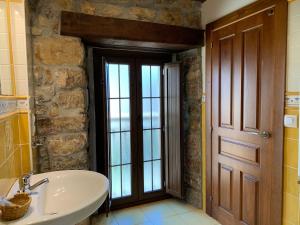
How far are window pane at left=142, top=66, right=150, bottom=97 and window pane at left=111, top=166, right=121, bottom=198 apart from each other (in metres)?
0.95

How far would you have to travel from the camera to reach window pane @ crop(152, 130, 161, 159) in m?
2.90

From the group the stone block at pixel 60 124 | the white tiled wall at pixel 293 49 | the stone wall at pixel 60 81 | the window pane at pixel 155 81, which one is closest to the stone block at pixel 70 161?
the stone wall at pixel 60 81

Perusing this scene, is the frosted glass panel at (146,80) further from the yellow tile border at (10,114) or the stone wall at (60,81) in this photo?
the yellow tile border at (10,114)

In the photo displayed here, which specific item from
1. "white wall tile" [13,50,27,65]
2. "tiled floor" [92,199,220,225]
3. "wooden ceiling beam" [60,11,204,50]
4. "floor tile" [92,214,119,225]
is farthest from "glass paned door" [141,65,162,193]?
"white wall tile" [13,50,27,65]

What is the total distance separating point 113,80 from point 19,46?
1112 mm

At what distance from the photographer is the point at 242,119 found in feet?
6.65

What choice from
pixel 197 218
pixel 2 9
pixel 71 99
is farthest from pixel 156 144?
pixel 2 9

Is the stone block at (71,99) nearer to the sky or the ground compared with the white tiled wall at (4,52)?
nearer to the ground

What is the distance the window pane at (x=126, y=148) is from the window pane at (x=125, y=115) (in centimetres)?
8

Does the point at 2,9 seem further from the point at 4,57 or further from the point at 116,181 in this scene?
the point at 116,181

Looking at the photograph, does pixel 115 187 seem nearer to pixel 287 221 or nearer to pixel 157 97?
pixel 157 97

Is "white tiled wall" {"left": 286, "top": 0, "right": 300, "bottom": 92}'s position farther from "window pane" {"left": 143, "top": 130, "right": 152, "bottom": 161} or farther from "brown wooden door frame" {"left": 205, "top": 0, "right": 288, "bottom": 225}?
"window pane" {"left": 143, "top": 130, "right": 152, "bottom": 161}

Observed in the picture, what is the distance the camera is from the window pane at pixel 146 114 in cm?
280

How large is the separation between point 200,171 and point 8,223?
2.11 m
